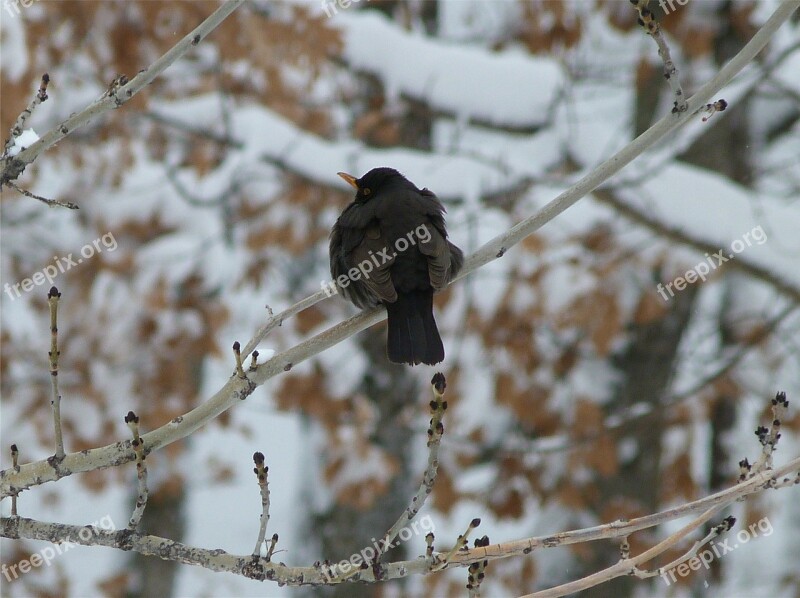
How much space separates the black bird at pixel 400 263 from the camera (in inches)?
134

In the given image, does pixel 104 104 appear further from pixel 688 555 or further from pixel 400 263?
pixel 688 555

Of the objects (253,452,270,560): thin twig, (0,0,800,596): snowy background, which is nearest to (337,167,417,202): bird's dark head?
(0,0,800,596): snowy background

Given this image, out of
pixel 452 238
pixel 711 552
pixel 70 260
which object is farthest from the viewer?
pixel 70 260

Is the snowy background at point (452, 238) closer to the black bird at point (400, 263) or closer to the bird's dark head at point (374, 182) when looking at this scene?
the bird's dark head at point (374, 182)

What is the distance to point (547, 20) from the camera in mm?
7363

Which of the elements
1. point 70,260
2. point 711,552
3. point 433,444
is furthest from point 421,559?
point 70,260

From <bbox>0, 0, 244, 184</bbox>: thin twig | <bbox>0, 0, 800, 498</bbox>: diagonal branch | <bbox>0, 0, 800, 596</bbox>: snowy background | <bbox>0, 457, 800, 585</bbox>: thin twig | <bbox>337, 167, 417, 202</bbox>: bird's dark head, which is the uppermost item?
<bbox>0, 0, 800, 596</bbox>: snowy background

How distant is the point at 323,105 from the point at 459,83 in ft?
3.95

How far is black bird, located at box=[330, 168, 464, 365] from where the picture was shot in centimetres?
340

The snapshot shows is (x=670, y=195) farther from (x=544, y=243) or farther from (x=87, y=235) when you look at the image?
(x=87, y=235)

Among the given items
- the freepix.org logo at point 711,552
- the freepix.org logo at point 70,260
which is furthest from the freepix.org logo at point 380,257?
the freepix.org logo at point 70,260

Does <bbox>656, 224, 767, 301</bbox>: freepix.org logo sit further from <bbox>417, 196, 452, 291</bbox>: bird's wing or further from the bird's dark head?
<bbox>417, 196, 452, 291</bbox>: bird's wing

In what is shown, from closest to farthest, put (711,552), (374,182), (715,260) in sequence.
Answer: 1. (374,182)
2. (711,552)
3. (715,260)

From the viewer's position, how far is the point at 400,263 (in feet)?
11.9
